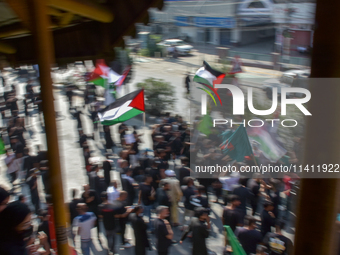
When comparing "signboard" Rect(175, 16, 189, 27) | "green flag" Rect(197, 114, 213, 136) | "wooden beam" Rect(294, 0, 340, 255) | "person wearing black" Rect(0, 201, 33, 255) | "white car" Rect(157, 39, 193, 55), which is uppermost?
"signboard" Rect(175, 16, 189, 27)

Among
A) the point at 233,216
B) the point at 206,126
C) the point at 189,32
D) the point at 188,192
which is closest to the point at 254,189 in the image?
the point at 233,216

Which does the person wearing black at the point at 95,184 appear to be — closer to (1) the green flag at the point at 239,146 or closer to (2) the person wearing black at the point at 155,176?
(2) the person wearing black at the point at 155,176

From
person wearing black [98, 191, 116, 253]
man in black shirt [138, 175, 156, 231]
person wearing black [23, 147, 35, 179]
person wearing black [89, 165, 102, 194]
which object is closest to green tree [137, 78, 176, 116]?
person wearing black [23, 147, 35, 179]

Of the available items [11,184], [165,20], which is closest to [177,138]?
[11,184]

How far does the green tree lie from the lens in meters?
13.1

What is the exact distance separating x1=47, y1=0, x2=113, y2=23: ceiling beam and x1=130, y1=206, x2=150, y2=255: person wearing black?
2.91 metres

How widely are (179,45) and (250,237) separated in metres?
26.8

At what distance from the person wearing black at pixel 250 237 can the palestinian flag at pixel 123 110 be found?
3.97 m

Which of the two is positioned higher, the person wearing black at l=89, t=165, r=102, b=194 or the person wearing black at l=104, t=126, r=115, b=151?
the person wearing black at l=89, t=165, r=102, b=194

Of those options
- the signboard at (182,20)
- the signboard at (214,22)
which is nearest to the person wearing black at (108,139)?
the signboard at (214,22)

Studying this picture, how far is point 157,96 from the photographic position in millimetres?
13141

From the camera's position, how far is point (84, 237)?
5.38 meters

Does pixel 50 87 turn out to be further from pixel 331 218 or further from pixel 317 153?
pixel 331 218

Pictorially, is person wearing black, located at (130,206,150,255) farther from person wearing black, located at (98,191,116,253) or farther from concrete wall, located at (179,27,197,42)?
concrete wall, located at (179,27,197,42)
